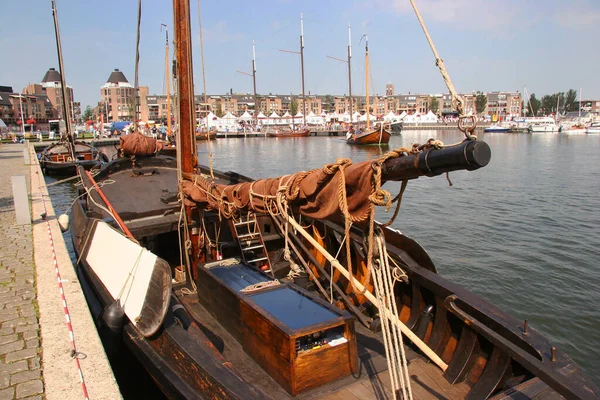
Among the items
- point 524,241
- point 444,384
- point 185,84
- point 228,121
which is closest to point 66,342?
point 185,84

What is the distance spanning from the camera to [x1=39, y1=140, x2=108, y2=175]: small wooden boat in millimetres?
26844

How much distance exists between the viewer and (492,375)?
4148mm

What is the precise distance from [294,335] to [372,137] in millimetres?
52379

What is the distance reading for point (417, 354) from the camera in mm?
4949

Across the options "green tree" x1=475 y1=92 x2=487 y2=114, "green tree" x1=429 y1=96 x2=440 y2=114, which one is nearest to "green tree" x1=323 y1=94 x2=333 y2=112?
"green tree" x1=429 y1=96 x2=440 y2=114

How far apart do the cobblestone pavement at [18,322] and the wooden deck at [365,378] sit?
5.89ft

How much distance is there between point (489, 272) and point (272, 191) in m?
8.36

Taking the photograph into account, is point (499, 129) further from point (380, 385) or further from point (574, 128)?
point (380, 385)

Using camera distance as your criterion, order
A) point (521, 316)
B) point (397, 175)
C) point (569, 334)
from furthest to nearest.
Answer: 1. point (521, 316)
2. point (569, 334)
3. point (397, 175)

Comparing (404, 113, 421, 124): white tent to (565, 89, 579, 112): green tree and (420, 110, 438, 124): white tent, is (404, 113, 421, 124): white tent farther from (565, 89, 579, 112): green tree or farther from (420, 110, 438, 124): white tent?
(565, 89, 579, 112): green tree

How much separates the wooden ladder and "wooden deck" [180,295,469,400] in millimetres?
1671

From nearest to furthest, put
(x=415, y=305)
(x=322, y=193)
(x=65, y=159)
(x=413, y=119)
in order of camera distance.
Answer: (x=322, y=193) < (x=415, y=305) < (x=65, y=159) < (x=413, y=119)

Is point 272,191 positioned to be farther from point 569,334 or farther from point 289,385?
point 569,334

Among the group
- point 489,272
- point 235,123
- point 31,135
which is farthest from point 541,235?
point 235,123
